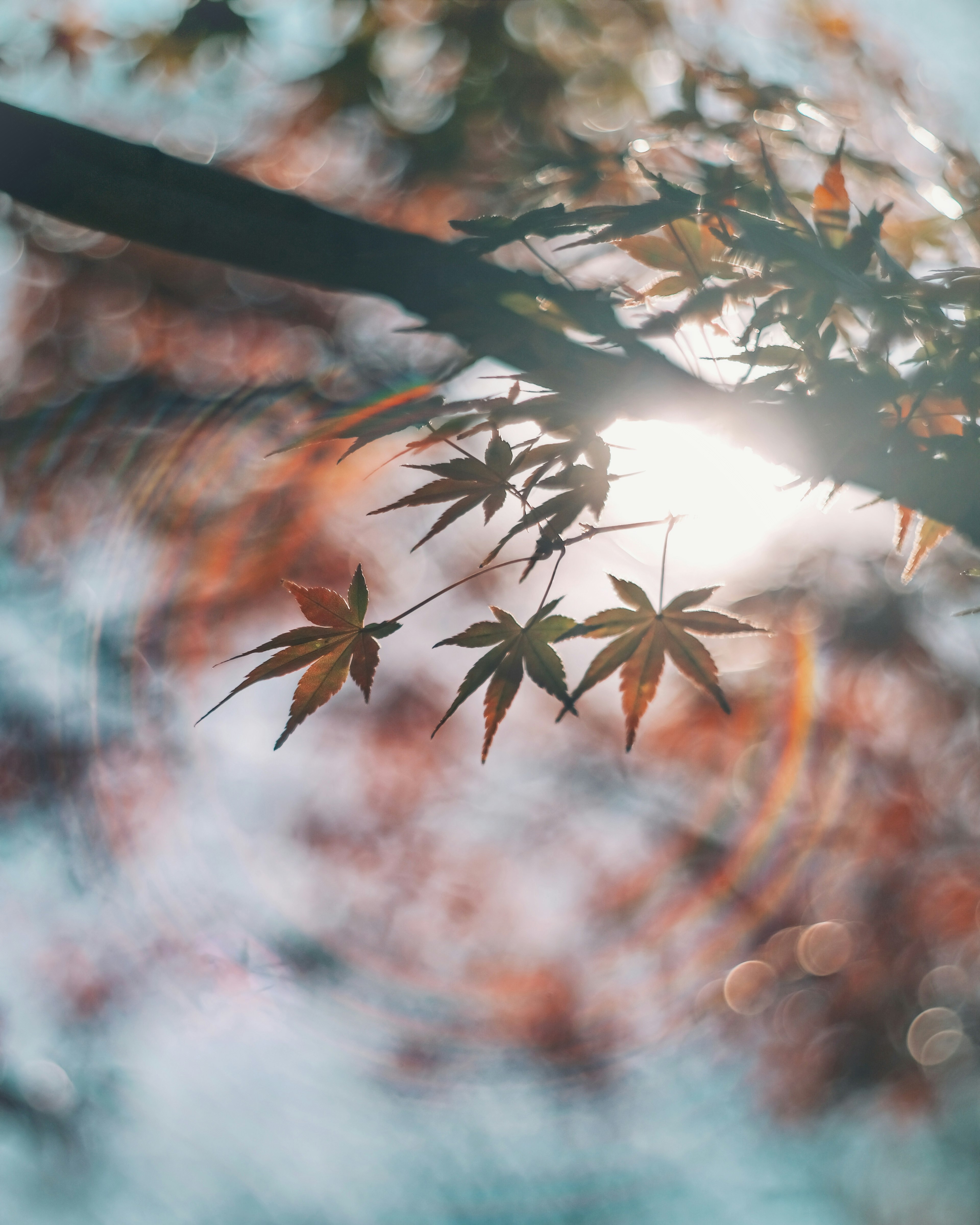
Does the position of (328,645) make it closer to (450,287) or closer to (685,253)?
(450,287)

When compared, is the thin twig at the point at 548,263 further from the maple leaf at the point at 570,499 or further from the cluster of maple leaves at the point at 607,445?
the maple leaf at the point at 570,499

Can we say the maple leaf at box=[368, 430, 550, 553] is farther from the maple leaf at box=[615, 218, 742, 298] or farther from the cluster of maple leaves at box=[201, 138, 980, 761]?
the maple leaf at box=[615, 218, 742, 298]

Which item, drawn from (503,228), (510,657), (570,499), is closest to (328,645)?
(510,657)

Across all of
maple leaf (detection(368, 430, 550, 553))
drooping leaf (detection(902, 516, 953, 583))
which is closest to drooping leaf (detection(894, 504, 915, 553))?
drooping leaf (detection(902, 516, 953, 583))

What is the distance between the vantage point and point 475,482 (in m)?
1.00

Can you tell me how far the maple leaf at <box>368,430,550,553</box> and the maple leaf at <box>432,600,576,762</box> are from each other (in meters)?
0.15

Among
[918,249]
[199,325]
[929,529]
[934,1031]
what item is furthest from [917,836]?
[199,325]

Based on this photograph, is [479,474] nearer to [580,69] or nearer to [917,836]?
[580,69]

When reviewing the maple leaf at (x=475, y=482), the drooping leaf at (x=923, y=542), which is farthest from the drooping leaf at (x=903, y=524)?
the maple leaf at (x=475, y=482)

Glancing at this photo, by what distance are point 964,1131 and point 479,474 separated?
837cm

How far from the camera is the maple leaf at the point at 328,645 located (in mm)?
912

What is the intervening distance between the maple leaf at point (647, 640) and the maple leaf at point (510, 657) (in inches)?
1.3

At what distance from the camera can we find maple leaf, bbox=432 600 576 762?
0.92 meters

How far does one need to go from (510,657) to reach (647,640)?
0.69 feet
